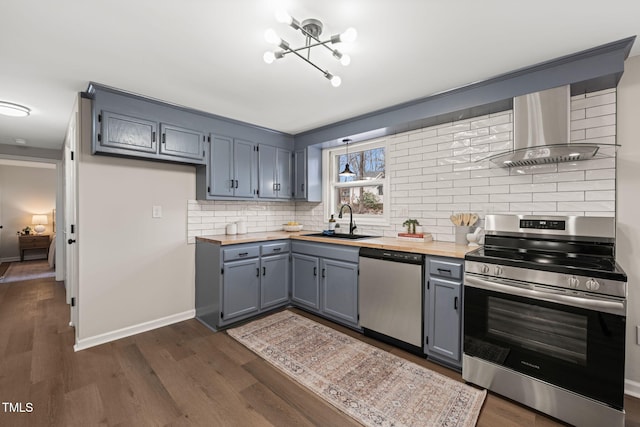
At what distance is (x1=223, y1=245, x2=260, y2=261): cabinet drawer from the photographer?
3.02 metres

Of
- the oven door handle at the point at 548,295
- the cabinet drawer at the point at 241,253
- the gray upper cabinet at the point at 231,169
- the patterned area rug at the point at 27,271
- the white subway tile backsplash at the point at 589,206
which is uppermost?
the gray upper cabinet at the point at 231,169

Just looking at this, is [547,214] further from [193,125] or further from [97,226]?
[97,226]

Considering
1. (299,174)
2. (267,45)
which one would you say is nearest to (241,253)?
(299,174)

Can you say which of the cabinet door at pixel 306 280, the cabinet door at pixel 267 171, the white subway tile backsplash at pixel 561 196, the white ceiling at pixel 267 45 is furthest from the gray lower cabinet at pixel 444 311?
the cabinet door at pixel 267 171

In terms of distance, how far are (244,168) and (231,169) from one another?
0.63 ft

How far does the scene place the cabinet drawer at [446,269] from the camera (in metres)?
2.19

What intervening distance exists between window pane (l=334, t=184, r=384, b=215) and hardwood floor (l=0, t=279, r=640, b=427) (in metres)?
1.56

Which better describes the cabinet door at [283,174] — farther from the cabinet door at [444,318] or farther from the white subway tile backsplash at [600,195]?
A: the white subway tile backsplash at [600,195]

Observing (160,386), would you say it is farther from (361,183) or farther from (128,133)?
(361,183)

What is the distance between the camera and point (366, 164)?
3.76 metres

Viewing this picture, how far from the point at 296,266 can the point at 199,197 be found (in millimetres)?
1449

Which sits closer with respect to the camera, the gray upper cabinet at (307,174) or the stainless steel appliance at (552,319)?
the stainless steel appliance at (552,319)

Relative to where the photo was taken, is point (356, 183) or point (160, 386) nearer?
point (160, 386)

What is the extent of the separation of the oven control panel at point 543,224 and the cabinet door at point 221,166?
3032 mm
